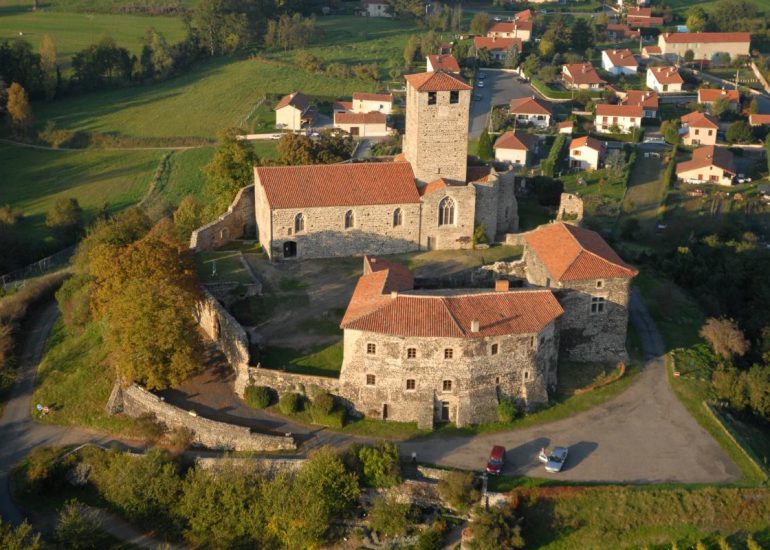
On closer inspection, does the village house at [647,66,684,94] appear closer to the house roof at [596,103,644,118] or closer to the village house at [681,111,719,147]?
the house roof at [596,103,644,118]

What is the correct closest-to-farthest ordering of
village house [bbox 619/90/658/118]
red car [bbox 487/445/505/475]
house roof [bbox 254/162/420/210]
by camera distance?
red car [bbox 487/445/505/475]
house roof [bbox 254/162/420/210]
village house [bbox 619/90/658/118]

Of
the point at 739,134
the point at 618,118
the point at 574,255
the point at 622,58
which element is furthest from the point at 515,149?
the point at 574,255

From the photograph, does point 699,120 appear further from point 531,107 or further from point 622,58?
point 622,58

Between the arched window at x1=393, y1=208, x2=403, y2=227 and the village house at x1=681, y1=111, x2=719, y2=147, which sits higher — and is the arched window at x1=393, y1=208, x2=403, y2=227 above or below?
above

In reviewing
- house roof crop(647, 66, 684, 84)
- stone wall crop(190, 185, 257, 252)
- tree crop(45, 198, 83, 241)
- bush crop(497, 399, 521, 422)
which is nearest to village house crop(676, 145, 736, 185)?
house roof crop(647, 66, 684, 84)

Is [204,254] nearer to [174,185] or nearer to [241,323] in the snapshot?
[241,323]

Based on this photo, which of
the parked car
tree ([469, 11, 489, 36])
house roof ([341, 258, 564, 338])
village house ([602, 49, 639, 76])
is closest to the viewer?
the parked car

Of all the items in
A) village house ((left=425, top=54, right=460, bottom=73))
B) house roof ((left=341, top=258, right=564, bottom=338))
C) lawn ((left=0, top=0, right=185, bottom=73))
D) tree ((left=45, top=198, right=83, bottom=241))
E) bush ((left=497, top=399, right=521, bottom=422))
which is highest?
lawn ((left=0, top=0, right=185, bottom=73))

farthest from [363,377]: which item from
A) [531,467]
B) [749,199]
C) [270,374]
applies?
[749,199]
